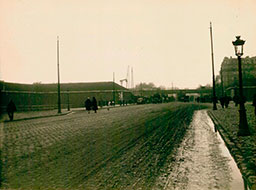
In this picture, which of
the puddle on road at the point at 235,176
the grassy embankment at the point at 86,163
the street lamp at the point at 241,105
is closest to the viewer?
the puddle on road at the point at 235,176

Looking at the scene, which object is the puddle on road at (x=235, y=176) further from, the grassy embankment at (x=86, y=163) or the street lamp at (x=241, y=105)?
the street lamp at (x=241, y=105)

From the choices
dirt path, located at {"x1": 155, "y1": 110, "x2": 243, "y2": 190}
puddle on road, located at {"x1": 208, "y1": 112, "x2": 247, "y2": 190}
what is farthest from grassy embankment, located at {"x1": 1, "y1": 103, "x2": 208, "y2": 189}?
puddle on road, located at {"x1": 208, "y1": 112, "x2": 247, "y2": 190}

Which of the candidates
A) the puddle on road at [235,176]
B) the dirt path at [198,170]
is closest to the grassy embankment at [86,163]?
the dirt path at [198,170]

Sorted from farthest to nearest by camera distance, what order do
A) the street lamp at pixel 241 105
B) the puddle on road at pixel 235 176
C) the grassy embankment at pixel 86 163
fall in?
the street lamp at pixel 241 105, the grassy embankment at pixel 86 163, the puddle on road at pixel 235 176

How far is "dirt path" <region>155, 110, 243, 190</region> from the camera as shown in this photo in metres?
4.52

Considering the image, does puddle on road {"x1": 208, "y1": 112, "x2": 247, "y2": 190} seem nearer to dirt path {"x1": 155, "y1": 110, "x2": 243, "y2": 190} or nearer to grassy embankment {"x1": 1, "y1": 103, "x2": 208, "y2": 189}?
dirt path {"x1": 155, "y1": 110, "x2": 243, "y2": 190}

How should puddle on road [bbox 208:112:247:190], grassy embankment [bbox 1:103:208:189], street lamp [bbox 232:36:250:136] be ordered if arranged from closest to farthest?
puddle on road [bbox 208:112:247:190] → grassy embankment [bbox 1:103:208:189] → street lamp [bbox 232:36:250:136]

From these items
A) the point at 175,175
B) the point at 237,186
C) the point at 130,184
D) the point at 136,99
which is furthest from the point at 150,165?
the point at 136,99

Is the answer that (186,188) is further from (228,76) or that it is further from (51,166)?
(228,76)

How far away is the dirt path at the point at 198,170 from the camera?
452 cm

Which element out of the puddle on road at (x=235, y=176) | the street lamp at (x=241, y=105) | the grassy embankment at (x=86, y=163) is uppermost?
the street lamp at (x=241, y=105)

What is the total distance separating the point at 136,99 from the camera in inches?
2714

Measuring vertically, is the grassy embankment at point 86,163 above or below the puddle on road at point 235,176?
above

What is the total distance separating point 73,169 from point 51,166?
65 centimetres
